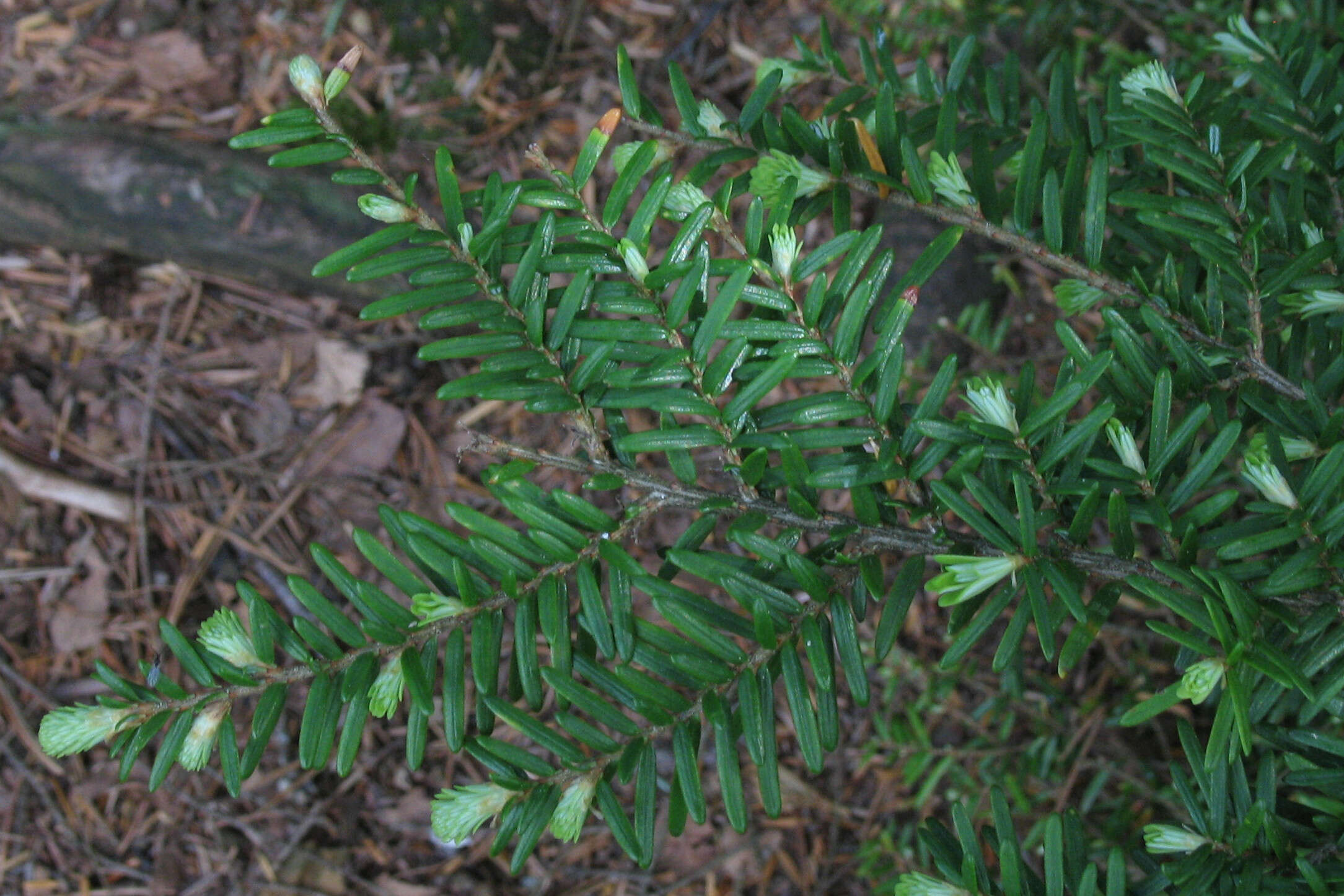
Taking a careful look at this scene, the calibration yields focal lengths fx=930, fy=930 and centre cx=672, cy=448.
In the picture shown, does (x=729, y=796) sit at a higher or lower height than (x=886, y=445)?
lower

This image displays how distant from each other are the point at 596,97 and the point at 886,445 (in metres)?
2.13

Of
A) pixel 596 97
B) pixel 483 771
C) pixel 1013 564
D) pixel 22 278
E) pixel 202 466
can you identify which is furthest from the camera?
pixel 596 97

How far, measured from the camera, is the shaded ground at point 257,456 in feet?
7.02

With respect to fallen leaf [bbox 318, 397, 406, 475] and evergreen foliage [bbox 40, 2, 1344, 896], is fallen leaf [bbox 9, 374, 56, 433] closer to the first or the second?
fallen leaf [bbox 318, 397, 406, 475]

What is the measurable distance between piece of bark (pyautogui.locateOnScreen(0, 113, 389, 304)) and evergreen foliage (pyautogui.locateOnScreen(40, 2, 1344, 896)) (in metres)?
1.61

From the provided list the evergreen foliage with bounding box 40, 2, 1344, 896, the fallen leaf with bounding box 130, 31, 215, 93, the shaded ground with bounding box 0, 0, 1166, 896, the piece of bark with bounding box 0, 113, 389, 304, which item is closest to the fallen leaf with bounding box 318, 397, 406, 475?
the shaded ground with bounding box 0, 0, 1166, 896

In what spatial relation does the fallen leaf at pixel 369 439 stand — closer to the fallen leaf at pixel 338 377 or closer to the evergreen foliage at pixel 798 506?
the fallen leaf at pixel 338 377

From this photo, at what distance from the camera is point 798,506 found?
0.84 metres

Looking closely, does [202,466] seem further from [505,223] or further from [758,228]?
[758,228]

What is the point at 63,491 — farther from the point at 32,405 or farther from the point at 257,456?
the point at 257,456

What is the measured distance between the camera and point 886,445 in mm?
847

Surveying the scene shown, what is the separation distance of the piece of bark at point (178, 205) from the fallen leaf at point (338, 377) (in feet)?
0.50

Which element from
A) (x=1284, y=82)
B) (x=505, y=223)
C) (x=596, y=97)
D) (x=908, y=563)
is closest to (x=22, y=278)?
(x=596, y=97)

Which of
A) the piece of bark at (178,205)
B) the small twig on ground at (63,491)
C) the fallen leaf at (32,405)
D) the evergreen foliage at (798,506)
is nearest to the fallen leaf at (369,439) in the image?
the piece of bark at (178,205)
